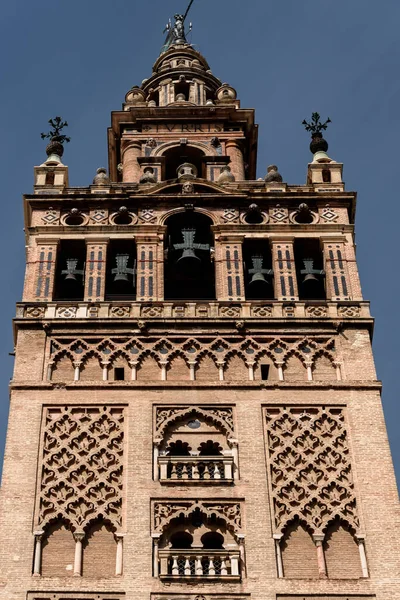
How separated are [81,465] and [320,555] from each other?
4.10 m

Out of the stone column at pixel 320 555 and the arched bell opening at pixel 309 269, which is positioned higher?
the arched bell opening at pixel 309 269

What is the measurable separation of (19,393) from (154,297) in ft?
11.7

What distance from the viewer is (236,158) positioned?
3394 cm

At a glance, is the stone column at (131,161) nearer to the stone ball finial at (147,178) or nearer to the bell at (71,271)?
the stone ball finial at (147,178)

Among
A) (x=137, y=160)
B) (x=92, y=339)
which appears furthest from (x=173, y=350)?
(x=137, y=160)

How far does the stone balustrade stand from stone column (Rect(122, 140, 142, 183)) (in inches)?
237

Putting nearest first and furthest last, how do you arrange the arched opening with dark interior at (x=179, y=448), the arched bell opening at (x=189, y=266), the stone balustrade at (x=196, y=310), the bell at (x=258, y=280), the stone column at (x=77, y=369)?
the arched opening with dark interior at (x=179, y=448), the stone column at (x=77, y=369), the stone balustrade at (x=196, y=310), the bell at (x=258, y=280), the arched bell opening at (x=189, y=266)

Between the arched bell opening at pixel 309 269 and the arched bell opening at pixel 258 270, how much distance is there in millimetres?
551

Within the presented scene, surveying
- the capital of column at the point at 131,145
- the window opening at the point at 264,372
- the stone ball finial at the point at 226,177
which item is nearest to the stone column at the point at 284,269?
the window opening at the point at 264,372

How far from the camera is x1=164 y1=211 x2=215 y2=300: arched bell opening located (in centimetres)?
2958

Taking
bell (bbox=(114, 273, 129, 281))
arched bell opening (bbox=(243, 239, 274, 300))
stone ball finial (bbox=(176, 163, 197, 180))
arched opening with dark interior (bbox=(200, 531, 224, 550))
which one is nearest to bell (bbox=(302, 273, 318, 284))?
arched bell opening (bbox=(243, 239, 274, 300))

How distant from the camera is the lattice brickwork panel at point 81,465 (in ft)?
78.8

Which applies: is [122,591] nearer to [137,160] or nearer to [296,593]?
[296,593]

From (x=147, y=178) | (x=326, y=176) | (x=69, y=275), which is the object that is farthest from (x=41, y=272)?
(x=326, y=176)
